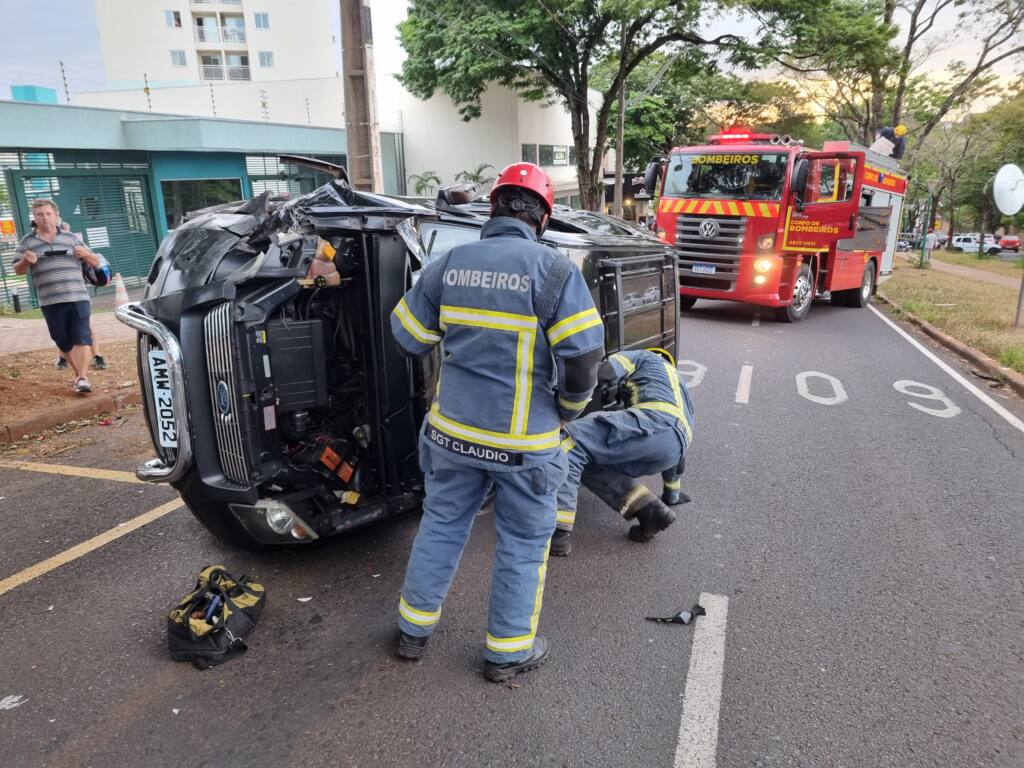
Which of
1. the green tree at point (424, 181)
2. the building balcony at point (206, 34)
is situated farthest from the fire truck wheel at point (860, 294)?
the building balcony at point (206, 34)

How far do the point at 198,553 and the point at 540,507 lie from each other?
6.49 ft

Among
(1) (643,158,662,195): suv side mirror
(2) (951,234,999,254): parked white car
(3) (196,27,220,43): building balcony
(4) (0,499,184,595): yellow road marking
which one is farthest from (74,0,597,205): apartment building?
(2) (951,234,999,254): parked white car

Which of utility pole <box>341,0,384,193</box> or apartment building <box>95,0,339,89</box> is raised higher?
apartment building <box>95,0,339,89</box>

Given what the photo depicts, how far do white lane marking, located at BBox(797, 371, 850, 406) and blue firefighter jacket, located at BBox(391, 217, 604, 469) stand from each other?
4767 mm

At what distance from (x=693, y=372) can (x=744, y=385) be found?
2.12 ft

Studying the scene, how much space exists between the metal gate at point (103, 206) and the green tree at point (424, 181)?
41.7ft

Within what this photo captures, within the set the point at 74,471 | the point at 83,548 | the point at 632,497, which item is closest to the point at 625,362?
the point at 632,497

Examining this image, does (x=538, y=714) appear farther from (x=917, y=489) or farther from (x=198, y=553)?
(x=917, y=489)

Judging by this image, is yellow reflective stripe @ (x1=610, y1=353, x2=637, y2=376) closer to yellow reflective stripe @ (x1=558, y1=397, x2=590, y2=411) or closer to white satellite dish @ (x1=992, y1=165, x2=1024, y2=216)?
yellow reflective stripe @ (x1=558, y1=397, x2=590, y2=411)

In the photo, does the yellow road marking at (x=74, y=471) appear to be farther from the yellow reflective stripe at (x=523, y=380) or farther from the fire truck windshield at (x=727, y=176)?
the fire truck windshield at (x=727, y=176)

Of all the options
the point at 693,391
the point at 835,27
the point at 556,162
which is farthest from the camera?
the point at 556,162

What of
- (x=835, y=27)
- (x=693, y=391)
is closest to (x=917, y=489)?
(x=693, y=391)

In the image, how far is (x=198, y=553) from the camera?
364 centimetres

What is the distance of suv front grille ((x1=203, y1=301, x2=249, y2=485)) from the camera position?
2.85 metres
